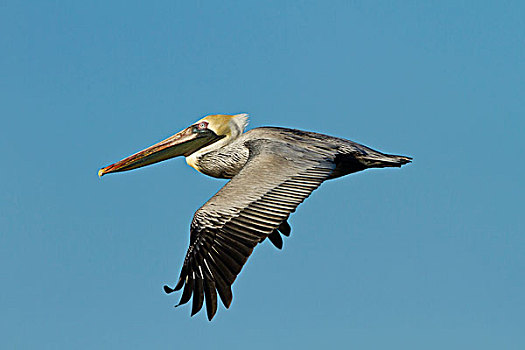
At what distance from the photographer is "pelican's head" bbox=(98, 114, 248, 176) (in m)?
16.3

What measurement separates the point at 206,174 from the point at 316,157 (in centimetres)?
264

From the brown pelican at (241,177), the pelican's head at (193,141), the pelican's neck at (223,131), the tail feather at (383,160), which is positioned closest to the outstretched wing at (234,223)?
the brown pelican at (241,177)

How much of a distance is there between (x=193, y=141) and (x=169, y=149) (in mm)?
473

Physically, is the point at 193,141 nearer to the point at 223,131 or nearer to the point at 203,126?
the point at 203,126

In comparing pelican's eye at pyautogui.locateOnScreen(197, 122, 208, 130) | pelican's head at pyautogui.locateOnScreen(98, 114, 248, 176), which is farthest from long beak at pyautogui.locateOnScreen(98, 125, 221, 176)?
pelican's eye at pyautogui.locateOnScreen(197, 122, 208, 130)

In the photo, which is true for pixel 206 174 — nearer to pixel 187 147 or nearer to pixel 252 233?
pixel 187 147

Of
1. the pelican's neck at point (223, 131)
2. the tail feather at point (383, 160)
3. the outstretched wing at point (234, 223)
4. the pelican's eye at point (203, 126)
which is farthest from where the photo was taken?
the pelican's eye at point (203, 126)

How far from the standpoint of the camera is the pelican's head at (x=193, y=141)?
16297 millimetres

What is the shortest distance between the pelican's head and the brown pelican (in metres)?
0.02

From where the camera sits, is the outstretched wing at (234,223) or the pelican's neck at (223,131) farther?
the pelican's neck at (223,131)

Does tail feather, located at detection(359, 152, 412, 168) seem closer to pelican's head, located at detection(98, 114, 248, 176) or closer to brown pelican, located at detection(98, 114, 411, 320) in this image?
brown pelican, located at detection(98, 114, 411, 320)

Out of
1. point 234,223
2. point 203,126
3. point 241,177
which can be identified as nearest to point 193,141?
point 203,126

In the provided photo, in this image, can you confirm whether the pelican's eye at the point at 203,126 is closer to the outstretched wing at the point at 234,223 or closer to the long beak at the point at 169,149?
the long beak at the point at 169,149

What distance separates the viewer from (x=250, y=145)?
14641 mm
